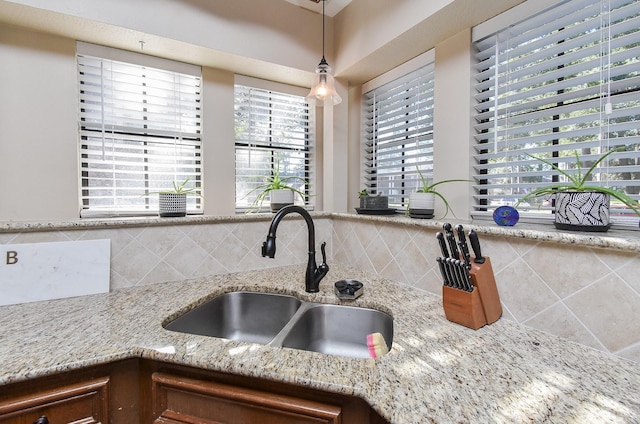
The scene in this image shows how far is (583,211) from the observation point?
0.90 meters

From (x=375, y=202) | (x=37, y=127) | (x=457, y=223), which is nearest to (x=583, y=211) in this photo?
(x=457, y=223)

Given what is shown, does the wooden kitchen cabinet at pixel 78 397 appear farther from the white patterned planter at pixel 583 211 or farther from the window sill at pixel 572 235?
the white patterned planter at pixel 583 211

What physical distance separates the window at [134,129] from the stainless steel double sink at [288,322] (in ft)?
2.46

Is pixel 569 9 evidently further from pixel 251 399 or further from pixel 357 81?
pixel 251 399

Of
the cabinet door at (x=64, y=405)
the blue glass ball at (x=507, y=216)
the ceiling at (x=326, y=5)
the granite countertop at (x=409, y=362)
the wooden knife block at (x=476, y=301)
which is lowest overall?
the cabinet door at (x=64, y=405)

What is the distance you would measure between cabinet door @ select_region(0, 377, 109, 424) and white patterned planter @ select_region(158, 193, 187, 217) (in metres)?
0.87

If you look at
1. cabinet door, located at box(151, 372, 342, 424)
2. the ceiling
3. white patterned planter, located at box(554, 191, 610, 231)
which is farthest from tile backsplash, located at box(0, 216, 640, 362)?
the ceiling

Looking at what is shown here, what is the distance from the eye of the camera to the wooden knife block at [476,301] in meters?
0.93

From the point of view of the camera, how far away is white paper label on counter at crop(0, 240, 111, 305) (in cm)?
113

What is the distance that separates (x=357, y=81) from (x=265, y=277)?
4.97 ft

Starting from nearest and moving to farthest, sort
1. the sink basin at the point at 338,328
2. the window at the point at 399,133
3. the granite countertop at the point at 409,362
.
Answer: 1. the granite countertop at the point at 409,362
2. the sink basin at the point at 338,328
3. the window at the point at 399,133

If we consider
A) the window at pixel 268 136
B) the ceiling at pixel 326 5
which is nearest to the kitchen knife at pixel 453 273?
the window at pixel 268 136

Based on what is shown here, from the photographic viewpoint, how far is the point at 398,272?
1.42 m

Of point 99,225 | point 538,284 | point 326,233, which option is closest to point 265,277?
point 326,233
